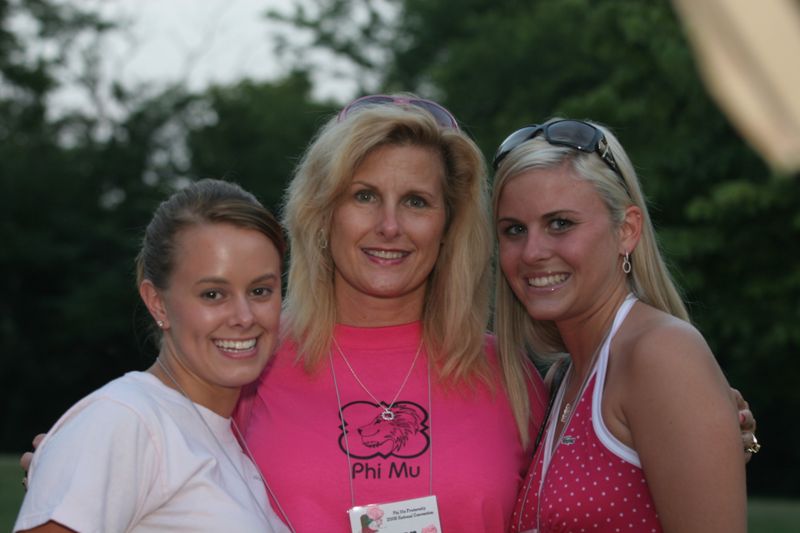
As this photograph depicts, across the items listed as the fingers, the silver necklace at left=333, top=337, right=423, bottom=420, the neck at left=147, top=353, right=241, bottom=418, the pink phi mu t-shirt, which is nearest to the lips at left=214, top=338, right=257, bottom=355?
the neck at left=147, top=353, right=241, bottom=418

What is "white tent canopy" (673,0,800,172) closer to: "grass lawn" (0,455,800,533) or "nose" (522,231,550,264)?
"nose" (522,231,550,264)

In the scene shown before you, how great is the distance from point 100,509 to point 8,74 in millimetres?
23345

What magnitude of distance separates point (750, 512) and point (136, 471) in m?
10.5

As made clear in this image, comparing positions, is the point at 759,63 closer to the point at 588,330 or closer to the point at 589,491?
the point at 589,491

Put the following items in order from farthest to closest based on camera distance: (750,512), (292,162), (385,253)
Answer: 1. (292,162)
2. (750,512)
3. (385,253)

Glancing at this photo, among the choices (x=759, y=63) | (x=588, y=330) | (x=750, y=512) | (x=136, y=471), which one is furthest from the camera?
(x=750, y=512)

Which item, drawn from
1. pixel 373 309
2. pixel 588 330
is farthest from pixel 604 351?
pixel 373 309

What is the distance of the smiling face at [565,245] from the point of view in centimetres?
313

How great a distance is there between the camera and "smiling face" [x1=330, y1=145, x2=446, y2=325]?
137 inches

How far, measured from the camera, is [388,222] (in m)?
3.42

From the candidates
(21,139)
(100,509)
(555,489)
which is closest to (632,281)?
(555,489)

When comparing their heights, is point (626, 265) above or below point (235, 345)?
above

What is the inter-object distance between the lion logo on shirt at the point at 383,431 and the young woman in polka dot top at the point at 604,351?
396mm

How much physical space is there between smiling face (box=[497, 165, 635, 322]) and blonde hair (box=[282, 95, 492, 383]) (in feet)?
1.44
